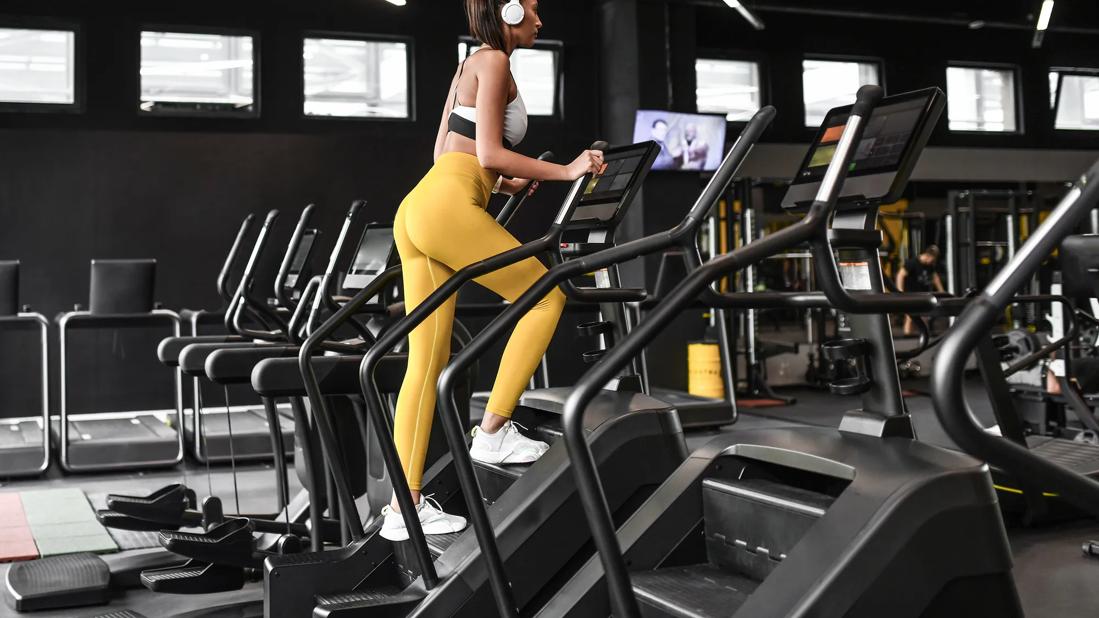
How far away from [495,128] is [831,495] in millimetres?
1099

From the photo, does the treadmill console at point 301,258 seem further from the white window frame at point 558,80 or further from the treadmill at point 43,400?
the white window frame at point 558,80

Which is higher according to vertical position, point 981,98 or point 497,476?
point 981,98

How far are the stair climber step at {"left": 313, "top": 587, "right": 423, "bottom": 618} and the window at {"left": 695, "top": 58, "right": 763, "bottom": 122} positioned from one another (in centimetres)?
927

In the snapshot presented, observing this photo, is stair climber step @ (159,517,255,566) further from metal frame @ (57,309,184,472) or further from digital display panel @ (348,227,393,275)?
metal frame @ (57,309,184,472)

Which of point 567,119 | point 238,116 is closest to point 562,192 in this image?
point 567,119

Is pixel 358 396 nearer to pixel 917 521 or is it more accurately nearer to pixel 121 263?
pixel 917 521

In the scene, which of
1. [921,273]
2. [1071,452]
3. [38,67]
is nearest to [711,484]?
[1071,452]

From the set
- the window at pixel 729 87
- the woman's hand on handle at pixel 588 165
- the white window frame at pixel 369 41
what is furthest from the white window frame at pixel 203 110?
the woman's hand on handle at pixel 588 165

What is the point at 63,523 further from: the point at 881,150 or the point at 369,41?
the point at 369,41

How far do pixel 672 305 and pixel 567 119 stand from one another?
8.66 meters

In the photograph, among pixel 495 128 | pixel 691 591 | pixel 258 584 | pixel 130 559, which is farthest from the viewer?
pixel 130 559

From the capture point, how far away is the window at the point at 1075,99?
1271 centimetres

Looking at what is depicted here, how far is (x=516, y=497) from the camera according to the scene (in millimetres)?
2602

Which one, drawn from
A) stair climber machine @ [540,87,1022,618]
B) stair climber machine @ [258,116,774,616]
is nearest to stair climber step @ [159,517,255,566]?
stair climber machine @ [258,116,774,616]
